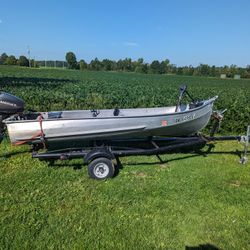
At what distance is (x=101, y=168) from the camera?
5.27 m

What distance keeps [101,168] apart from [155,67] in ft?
319

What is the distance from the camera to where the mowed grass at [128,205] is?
3.56m

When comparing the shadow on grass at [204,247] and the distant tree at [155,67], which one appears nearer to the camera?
the shadow on grass at [204,247]

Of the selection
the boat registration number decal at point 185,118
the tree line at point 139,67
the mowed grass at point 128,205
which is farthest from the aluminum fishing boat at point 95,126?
the tree line at point 139,67

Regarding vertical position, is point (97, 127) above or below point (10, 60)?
above

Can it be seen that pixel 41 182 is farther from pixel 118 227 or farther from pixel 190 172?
pixel 190 172

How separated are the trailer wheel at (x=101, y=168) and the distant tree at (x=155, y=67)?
93.3 metres

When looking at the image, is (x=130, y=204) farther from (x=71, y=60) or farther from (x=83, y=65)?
(x=71, y=60)

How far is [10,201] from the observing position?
446 cm

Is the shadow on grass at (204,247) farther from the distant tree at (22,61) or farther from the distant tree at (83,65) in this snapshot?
the distant tree at (22,61)

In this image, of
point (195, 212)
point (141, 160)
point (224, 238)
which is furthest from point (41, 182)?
point (224, 238)

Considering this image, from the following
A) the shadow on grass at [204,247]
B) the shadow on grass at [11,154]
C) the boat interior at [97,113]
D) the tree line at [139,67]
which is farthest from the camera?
the tree line at [139,67]

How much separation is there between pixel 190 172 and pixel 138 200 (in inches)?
63.0

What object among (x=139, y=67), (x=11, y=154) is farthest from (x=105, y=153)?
(x=139, y=67)
